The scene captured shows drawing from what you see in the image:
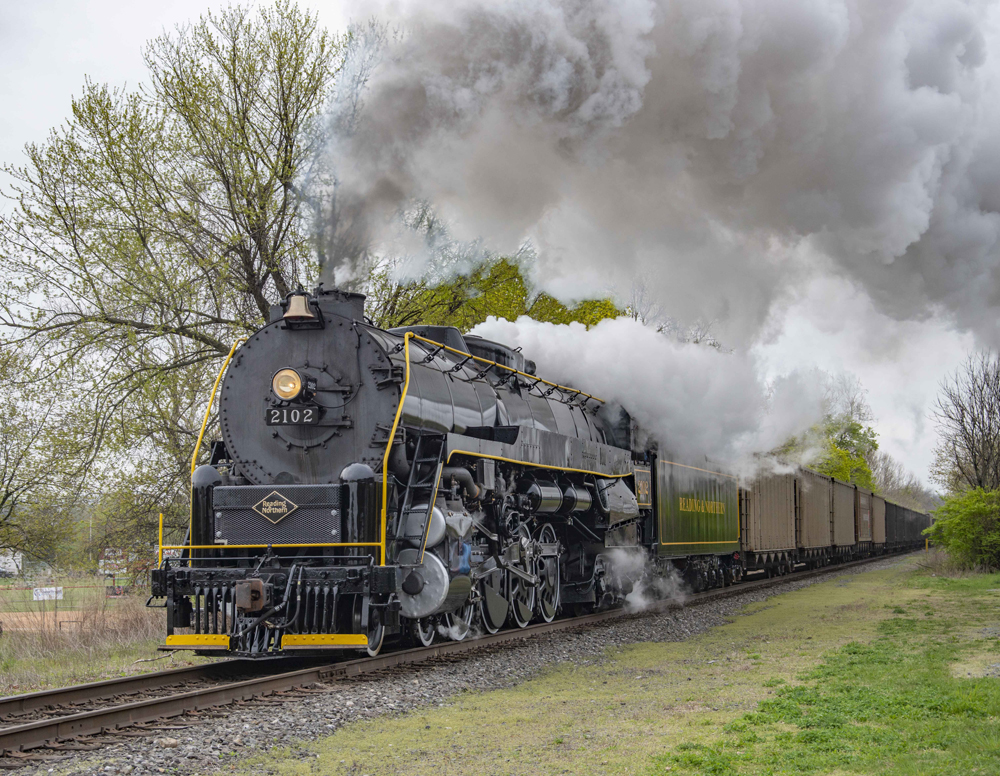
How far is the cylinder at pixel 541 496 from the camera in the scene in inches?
468

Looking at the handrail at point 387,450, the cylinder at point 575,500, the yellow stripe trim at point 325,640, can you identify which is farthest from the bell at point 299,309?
the cylinder at point 575,500

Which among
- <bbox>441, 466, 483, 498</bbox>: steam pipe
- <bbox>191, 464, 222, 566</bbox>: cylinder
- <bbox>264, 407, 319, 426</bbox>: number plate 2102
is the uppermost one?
<bbox>264, 407, 319, 426</bbox>: number plate 2102

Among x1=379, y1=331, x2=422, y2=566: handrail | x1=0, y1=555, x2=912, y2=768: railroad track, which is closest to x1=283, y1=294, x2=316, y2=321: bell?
x1=379, y1=331, x2=422, y2=566: handrail

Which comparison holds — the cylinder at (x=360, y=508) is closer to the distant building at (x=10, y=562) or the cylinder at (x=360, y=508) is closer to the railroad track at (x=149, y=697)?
the railroad track at (x=149, y=697)

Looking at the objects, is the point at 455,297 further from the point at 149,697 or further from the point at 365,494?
the point at 149,697

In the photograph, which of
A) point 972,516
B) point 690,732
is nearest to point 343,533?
point 690,732

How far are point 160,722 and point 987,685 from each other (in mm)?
6469

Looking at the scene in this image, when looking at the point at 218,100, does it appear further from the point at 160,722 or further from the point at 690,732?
the point at 690,732

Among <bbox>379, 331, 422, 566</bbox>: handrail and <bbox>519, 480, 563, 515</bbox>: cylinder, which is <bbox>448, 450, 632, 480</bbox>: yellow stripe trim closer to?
<bbox>519, 480, 563, 515</bbox>: cylinder

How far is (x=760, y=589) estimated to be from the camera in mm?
21203

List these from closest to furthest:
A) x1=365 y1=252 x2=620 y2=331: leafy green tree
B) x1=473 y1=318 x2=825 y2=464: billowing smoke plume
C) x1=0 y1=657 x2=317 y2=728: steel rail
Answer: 1. x1=0 y1=657 x2=317 y2=728: steel rail
2. x1=473 y1=318 x2=825 y2=464: billowing smoke plume
3. x1=365 y1=252 x2=620 y2=331: leafy green tree

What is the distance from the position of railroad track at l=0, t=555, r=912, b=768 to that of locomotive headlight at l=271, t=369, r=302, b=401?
108 inches

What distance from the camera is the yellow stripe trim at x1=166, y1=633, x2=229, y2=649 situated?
29.0ft

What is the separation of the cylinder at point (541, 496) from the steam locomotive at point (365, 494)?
4 cm
